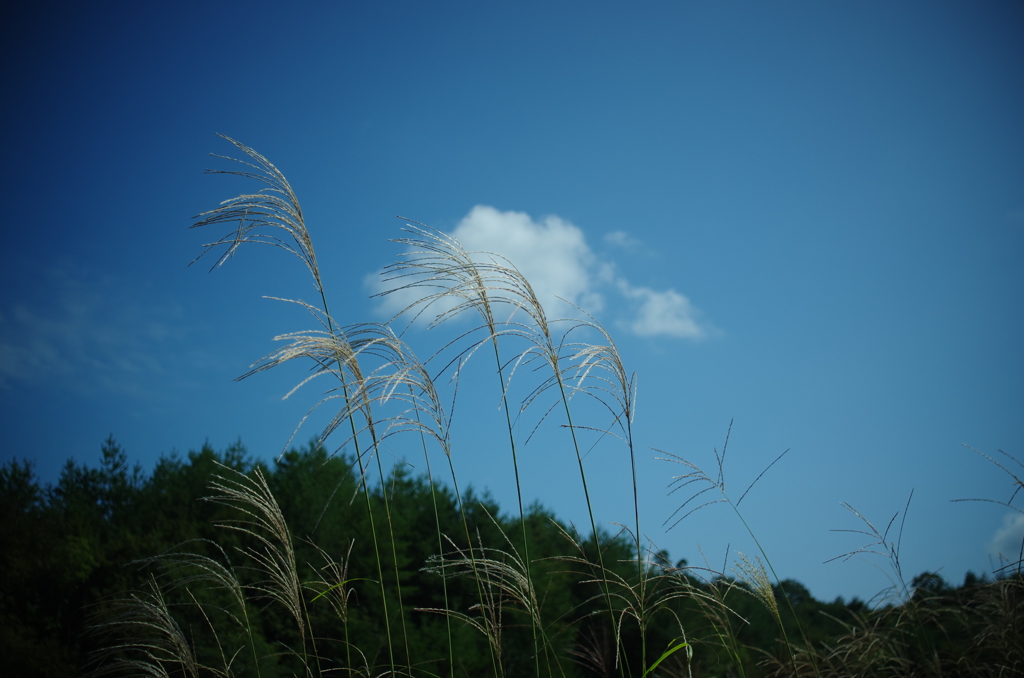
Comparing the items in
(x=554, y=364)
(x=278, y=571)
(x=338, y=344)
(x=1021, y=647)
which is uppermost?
(x=338, y=344)

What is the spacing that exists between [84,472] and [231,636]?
64.9ft

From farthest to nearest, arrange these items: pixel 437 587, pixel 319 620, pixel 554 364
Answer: pixel 437 587 → pixel 319 620 → pixel 554 364

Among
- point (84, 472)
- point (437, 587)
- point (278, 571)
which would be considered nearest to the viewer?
point (278, 571)

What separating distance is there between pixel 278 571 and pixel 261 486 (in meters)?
0.41

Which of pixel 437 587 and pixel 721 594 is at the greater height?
pixel 437 587

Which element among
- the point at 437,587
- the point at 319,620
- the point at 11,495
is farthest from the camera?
the point at 11,495

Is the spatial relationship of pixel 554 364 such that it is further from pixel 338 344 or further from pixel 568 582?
pixel 568 582

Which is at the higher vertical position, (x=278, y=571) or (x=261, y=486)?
(x=261, y=486)

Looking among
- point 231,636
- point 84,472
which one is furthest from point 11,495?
point 231,636

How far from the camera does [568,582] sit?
89.3 ft

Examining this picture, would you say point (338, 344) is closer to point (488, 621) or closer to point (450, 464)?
point (450, 464)

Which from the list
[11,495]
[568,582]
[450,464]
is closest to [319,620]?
[568,582]

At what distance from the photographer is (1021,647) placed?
2299 millimetres

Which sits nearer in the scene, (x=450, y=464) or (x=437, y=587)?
(x=450, y=464)
